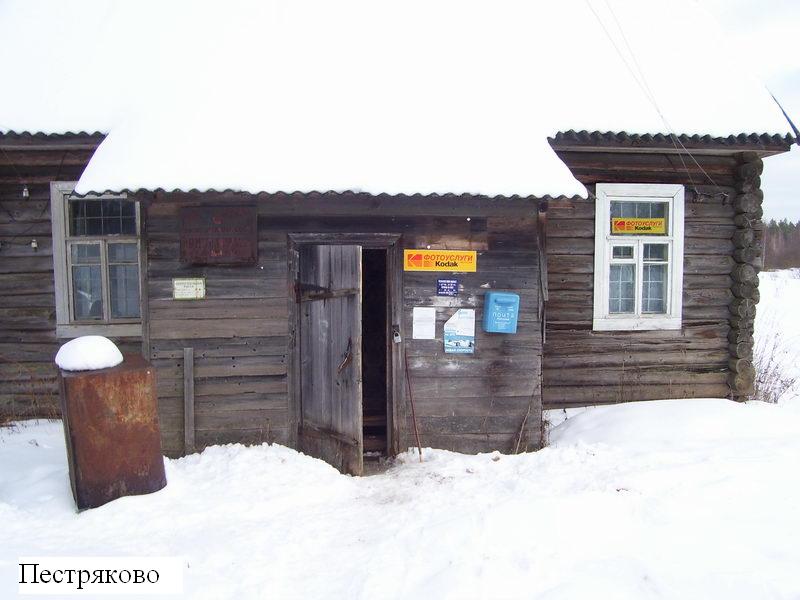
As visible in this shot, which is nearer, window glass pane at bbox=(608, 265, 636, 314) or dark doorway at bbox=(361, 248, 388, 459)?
window glass pane at bbox=(608, 265, 636, 314)

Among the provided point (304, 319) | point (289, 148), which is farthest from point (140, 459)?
point (289, 148)

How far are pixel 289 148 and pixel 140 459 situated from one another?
318 centimetres

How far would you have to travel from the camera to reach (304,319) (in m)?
6.07

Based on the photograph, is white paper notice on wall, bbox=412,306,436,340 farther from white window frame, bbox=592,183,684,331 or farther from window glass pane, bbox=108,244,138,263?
window glass pane, bbox=108,244,138,263

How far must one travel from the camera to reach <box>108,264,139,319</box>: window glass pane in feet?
23.5

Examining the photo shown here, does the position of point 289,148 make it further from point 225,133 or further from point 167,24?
point 167,24

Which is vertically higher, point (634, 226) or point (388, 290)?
point (634, 226)

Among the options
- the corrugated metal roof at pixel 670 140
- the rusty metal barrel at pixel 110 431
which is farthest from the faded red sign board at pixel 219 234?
the corrugated metal roof at pixel 670 140

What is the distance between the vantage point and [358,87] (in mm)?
6430

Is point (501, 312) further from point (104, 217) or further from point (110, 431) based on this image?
point (104, 217)

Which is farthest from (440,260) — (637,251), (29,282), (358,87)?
(29,282)

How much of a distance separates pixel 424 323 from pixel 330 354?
1.03 metres

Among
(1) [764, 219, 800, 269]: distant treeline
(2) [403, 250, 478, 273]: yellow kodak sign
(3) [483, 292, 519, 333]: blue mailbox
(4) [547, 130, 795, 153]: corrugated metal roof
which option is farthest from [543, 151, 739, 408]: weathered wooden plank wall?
(1) [764, 219, 800, 269]: distant treeline

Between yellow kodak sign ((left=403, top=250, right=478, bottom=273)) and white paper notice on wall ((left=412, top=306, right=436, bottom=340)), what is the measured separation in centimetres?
43
